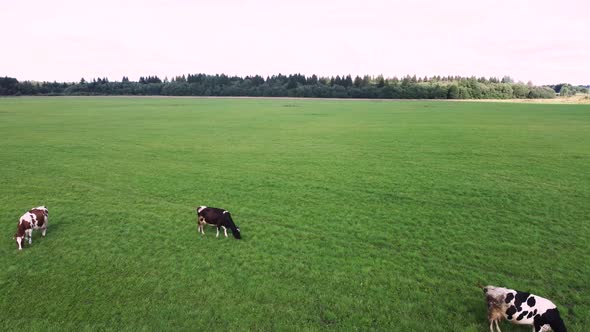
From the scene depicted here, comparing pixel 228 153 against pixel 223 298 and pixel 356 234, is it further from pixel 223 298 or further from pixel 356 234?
pixel 223 298

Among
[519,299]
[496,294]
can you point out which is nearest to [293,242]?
[496,294]

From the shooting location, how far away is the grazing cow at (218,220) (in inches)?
609

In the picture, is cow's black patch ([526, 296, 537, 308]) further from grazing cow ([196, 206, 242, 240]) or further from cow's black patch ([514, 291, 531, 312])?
grazing cow ([196, 206, 242, 240])

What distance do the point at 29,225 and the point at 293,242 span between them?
432 inches

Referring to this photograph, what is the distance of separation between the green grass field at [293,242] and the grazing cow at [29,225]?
21.0 inches

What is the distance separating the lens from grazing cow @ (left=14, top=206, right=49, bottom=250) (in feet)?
47.1

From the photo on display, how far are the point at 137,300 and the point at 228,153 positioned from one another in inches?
939

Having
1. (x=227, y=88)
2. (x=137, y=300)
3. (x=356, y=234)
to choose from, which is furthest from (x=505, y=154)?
(x=227, y=88)

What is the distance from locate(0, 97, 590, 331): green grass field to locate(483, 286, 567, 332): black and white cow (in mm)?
514

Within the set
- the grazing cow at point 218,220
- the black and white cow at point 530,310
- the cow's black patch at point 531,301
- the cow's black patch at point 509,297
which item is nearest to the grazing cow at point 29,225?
the grazing cow at point 218,220

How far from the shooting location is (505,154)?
110 ft

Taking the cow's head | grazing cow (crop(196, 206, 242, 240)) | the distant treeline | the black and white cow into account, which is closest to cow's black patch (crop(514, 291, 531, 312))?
the black and white cow

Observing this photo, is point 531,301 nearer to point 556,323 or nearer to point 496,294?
point 556,323

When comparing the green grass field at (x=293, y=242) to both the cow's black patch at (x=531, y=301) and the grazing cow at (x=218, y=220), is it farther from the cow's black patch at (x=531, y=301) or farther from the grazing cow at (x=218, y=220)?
the cow's black patch at (x=531, y=301)
